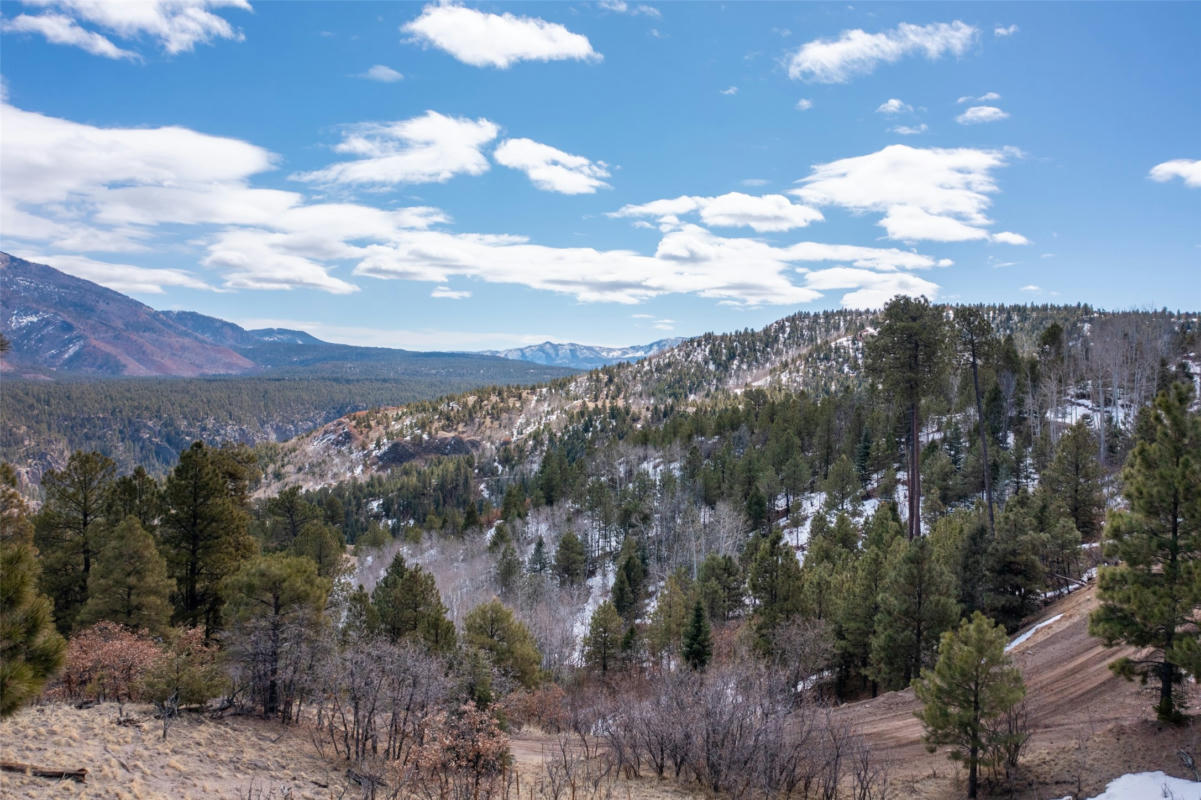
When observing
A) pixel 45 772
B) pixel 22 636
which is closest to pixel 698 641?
pixel 45 772

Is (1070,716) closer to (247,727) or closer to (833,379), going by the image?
(247,727)

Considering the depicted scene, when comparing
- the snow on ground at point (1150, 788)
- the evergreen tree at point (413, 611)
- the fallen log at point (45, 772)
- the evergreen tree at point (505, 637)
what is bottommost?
the evergreen tree at point (505, 637)

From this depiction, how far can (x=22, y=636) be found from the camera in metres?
7.38

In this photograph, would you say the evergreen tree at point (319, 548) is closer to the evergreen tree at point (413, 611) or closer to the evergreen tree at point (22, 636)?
the evergreen tree at point (413, 611)

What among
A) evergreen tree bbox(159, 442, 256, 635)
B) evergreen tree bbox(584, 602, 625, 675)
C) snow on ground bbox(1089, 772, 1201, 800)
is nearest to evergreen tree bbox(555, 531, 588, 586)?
evergreen tree bbox(584, 602, 625, 675)

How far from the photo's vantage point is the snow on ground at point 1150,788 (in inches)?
506

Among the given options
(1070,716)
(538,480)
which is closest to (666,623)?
(1070,716)

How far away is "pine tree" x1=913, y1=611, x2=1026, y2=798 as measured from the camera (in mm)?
14539

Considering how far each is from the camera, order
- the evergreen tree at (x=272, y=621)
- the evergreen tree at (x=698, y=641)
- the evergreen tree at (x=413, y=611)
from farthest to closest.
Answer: the evergreen tree at (x=698, y=641) < the evergreen tree at (x=413, y=611) < the evergreen tree at (x=272, y=621)

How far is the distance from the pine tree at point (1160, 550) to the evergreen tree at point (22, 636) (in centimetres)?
2040

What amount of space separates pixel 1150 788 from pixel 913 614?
458 inches

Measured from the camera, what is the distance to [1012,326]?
196 meters

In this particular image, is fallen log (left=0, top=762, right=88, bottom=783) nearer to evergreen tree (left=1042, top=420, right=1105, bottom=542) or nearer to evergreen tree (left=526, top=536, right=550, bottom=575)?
evergreen tree (left=1042, top=420, right=1105, bottom=542)

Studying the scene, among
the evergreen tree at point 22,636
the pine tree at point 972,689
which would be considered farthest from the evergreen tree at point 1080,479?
the evergreen tree at point 22,636
